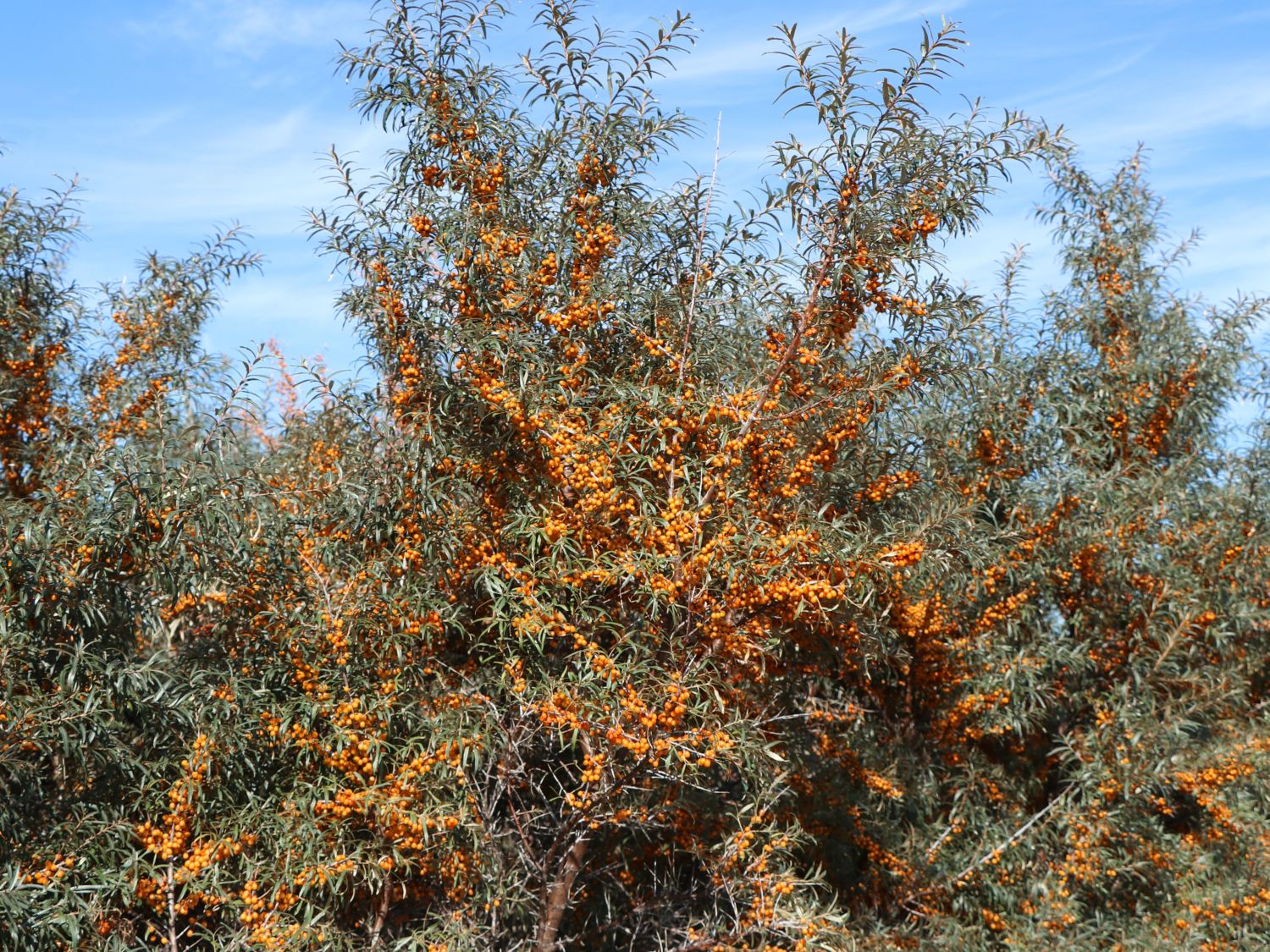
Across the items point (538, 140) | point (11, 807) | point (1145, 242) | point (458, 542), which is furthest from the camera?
point (1145, 242)

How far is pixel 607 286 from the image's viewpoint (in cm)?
374

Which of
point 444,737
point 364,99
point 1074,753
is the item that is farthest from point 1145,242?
point 444,737

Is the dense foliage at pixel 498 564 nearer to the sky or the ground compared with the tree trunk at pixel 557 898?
nearer to the sky

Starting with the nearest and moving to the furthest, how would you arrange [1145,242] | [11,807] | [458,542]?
[11,807] < [458,542] < [1145,242]

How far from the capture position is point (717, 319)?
3.95 metres

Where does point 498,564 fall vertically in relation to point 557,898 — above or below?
above

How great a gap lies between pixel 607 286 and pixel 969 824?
3204 millimetres

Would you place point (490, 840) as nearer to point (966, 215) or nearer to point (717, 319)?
point (717, 319)

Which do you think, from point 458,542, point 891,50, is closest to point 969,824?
point 458,542

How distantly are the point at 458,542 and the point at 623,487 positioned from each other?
1.80 ft

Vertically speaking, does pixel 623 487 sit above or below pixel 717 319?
below

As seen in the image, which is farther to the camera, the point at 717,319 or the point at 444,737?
the point at 717,319

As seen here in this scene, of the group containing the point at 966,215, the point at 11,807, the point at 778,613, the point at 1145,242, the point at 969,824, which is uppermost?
the point at 1145,242

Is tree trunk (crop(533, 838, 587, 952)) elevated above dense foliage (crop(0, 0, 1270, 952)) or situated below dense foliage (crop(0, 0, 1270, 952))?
below
